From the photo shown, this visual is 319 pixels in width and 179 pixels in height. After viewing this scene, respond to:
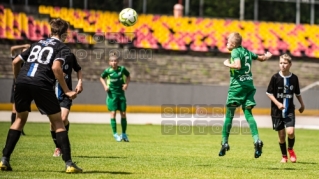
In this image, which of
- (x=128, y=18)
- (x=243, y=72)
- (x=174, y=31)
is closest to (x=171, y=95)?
(x=174, y=31)

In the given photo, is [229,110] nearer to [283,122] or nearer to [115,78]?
[283,122]

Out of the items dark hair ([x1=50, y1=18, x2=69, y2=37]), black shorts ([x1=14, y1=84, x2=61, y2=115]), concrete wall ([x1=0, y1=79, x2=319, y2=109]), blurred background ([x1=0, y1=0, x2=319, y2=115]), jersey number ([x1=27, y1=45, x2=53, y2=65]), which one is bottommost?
concrete wall ([x1=0, y1=79, x2=319, y2=109])

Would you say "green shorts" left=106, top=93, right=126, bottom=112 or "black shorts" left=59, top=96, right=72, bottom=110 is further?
"green shorts" left=106, top=93, right=126, bottom=112

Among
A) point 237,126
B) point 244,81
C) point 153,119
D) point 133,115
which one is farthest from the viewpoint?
point 133,115

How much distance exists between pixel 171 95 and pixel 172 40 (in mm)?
5358

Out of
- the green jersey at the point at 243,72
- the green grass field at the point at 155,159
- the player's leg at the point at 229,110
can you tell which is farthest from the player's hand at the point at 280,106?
the green grass field at the point at 155,159

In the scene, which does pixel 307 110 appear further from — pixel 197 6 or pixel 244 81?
pixel 244 81

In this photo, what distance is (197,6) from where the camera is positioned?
40438 millimetres

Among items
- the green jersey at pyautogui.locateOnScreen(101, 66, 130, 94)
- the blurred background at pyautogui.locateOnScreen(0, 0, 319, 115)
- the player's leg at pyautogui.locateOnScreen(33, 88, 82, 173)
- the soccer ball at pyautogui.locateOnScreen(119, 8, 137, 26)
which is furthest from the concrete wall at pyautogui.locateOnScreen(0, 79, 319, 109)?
the player's leg at pyautogui.locateOnScreen(33, 88, 82, 173)

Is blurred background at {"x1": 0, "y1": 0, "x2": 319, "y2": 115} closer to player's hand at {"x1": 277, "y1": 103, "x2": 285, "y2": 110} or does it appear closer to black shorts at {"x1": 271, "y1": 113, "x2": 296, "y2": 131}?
black shorts at {"x1": 271, "y1": 113, "x2": 296, "y2": 131}

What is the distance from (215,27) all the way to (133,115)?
10774mm

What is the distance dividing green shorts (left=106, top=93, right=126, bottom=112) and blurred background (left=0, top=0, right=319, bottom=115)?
47.3 ft

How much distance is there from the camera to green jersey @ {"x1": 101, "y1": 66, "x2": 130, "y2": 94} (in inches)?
692

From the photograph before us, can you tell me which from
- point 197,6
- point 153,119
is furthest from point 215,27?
point 153,119
